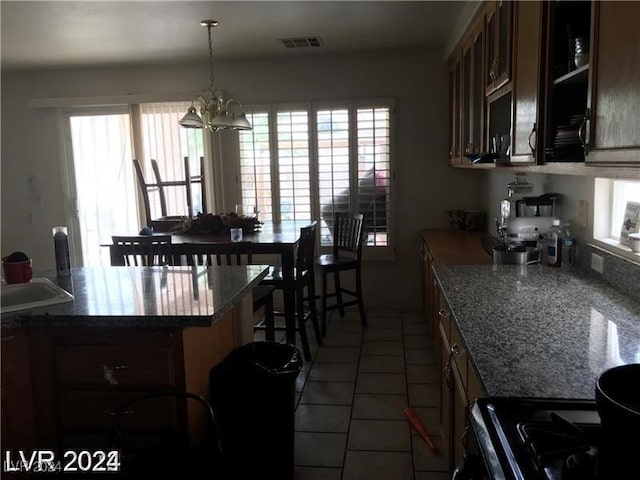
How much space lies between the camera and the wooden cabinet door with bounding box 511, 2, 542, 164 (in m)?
1.88

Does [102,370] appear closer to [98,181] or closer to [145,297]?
[145,297]

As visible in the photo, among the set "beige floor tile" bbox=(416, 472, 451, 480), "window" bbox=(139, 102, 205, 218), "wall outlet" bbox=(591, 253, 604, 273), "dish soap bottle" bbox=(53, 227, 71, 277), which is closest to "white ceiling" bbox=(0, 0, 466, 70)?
"window" bbox=(139, 102, 205, 218)

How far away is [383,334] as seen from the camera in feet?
13.7

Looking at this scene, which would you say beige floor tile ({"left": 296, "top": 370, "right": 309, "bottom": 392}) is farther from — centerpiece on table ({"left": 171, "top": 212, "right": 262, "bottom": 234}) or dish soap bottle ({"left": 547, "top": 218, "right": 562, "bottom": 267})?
dish soap bottle ({"left": 547, "top": 218, "right": 562, "bottom": 267})

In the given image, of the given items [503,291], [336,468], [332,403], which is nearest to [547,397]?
[503,291]

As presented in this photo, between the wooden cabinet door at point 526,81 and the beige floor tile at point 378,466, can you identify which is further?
the beige floor tile at point 378,466

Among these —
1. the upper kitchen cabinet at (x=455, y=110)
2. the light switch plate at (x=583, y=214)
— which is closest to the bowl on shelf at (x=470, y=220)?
the upper kitchen cabinet at (x=455, y=110)

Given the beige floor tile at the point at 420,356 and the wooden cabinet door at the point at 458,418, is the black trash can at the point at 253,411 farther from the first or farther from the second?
the beige floor tile at the point at 420,356

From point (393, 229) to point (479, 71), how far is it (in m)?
1.95

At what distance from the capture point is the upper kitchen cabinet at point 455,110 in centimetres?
389

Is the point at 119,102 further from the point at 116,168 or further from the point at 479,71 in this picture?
the point at 479,71

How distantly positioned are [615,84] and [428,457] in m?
1.81

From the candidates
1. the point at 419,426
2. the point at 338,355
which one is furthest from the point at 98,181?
the point at 419,426

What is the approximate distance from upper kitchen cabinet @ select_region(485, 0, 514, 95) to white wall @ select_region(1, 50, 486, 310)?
190cm
